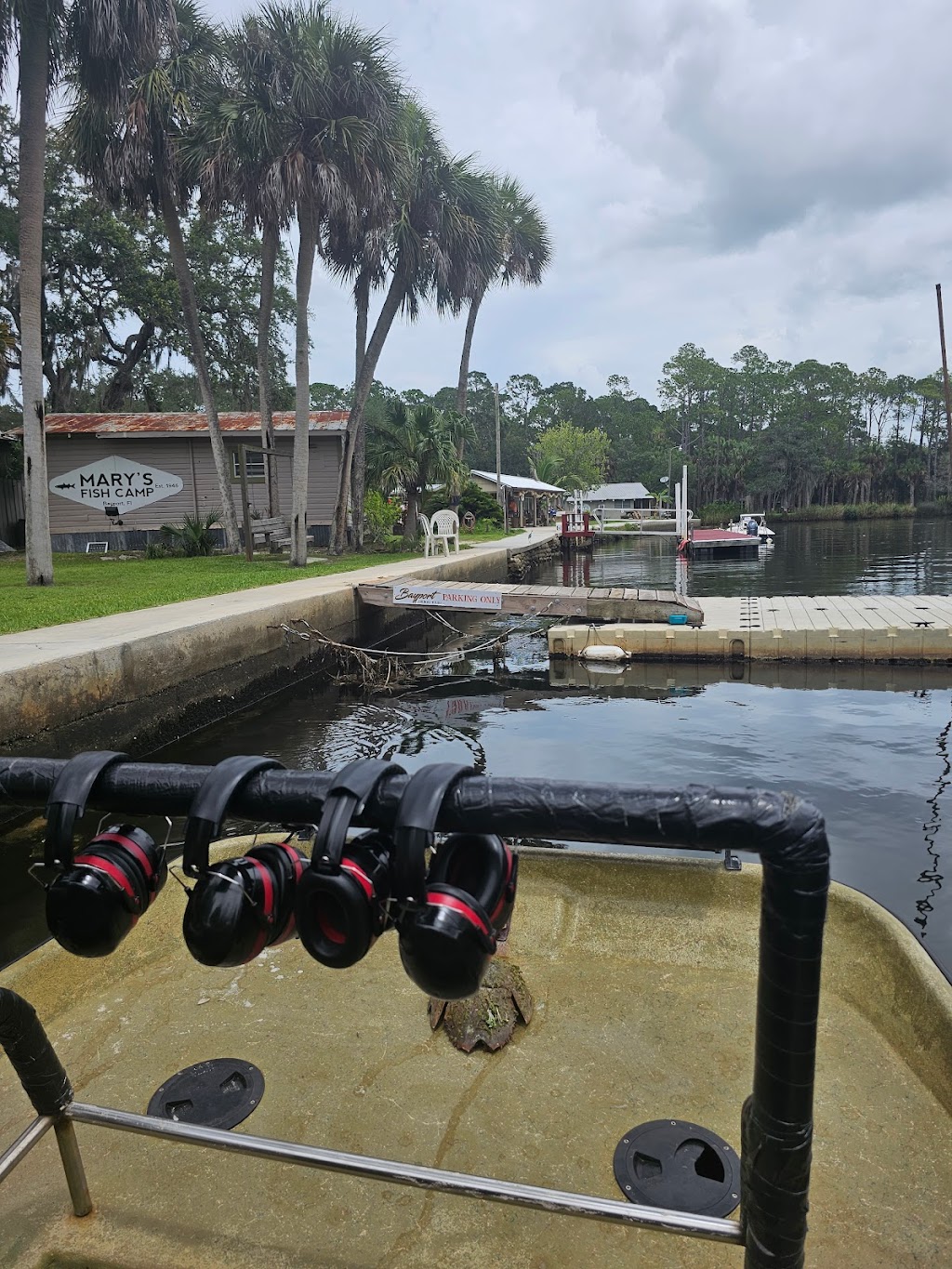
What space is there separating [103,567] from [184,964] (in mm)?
17248

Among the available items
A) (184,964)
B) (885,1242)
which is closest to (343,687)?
(184,964)

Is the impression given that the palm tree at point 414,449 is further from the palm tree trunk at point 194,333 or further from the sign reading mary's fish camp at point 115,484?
the sign reading mary's fish camp at point 115,484

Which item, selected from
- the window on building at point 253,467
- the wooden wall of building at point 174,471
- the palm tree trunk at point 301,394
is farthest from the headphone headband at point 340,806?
the window on building at point 253,467

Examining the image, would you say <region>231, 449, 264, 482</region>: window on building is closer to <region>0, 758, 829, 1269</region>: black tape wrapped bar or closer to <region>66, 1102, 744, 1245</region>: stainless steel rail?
<region>66, 1102, 744, 1245</region>: stainless steel rail

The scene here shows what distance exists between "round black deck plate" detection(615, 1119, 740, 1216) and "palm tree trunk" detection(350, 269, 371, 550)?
2377 cm

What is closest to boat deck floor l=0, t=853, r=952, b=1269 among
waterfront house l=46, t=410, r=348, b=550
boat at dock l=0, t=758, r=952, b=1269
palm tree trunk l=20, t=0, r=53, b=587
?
boat at dock l=0, t=758, r=952, b=1269

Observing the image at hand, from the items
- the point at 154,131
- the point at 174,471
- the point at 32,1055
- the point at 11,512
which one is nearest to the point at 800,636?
the point at 32,1055

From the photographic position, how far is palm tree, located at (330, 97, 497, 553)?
930 inches

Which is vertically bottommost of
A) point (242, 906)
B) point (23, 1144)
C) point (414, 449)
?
point (23, 1144)

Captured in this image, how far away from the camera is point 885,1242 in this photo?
5.74ft

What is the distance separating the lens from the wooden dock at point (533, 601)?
41.4 ft

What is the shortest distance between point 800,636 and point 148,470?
19414 mm

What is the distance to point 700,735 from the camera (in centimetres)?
893

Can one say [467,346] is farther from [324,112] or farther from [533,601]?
[533,601]
